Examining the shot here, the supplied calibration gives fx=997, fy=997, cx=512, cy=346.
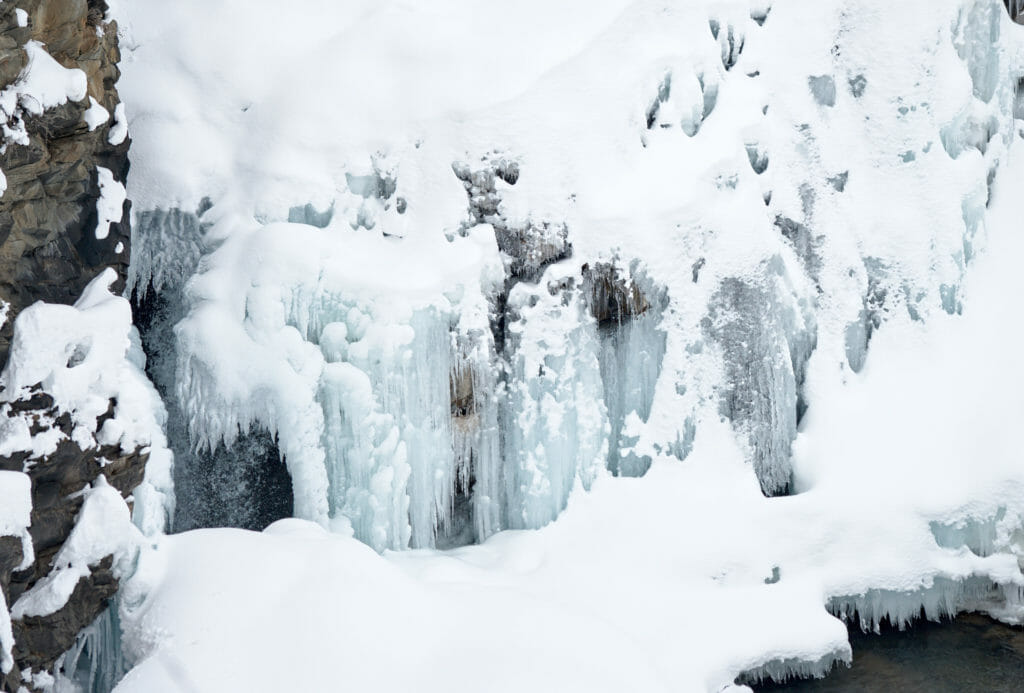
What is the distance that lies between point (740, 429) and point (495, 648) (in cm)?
340

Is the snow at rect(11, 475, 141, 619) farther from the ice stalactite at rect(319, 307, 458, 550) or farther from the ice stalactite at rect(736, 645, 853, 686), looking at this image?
the ice stalactite at rect(736, 645, 853, 686)

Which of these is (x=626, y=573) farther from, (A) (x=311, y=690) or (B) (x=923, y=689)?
(A) (x=311, y=690)

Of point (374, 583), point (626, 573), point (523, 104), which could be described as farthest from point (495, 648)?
point (523, 104)

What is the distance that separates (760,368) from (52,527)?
216 inches

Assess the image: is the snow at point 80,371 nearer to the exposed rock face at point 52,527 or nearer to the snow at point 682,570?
the exposed rock face at point 52,527

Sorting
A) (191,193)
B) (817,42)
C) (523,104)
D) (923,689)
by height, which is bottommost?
(923,689)

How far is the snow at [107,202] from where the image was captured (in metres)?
6.21

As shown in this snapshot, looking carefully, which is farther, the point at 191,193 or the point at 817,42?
the point at 817,42

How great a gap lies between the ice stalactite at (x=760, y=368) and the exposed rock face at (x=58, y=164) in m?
4.75

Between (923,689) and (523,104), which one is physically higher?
(523,104)

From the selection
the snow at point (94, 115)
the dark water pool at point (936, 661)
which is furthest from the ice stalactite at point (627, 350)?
the snow at point (94, 115)

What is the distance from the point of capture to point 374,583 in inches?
228

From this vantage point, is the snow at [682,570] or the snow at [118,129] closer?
the snow at [682,570]

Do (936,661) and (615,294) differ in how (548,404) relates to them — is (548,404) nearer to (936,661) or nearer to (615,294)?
(615,294)
